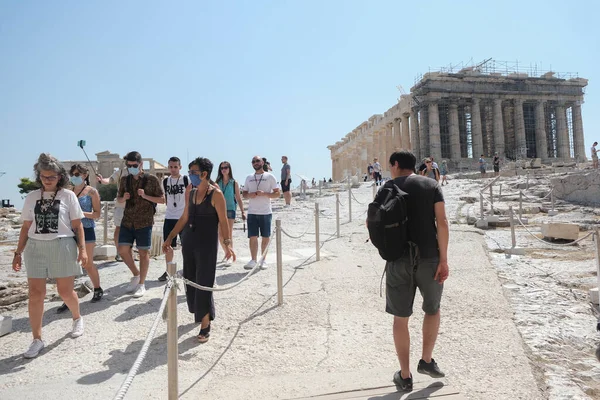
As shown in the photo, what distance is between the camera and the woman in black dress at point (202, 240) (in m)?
4.37

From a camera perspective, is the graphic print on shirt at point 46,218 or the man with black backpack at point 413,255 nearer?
the man with black backpack at point 413,255

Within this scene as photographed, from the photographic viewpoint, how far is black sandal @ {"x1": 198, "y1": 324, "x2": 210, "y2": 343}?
14.2 feet

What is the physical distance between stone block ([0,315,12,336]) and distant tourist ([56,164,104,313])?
56 cm

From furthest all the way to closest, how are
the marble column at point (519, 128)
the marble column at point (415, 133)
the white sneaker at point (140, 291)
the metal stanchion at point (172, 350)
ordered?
the marble column at point (519, 128)
the marble column at point (415, 133)
the white sneaker at point (140, 291)
the metal stanchion at point (172, 350)

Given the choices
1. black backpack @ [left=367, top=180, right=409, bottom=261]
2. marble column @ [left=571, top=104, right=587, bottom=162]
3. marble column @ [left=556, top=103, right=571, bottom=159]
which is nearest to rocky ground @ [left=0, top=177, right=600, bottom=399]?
black backpack @ [left=367, top=180, right=409, bottom=261]

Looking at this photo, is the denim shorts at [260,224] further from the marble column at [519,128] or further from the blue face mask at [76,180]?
the marble column at [519,128]

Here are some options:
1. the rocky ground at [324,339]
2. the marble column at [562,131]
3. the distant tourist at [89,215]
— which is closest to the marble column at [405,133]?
the marble column at [562,131]

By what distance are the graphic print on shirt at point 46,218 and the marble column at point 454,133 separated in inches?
1565

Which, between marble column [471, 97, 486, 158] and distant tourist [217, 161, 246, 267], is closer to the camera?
distant tourist [217, 161, 246, 267]

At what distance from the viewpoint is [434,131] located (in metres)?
39.7

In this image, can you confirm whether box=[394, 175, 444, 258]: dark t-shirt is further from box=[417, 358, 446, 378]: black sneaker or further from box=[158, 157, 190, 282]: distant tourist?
box=[158, 157, 190, 282]: distant tourist

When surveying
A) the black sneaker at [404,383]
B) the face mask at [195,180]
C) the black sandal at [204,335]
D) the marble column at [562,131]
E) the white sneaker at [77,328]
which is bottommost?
the black sneaker at [404,383]

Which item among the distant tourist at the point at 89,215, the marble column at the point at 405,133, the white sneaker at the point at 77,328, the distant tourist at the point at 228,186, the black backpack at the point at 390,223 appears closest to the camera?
the black backpack at the point at 390,223

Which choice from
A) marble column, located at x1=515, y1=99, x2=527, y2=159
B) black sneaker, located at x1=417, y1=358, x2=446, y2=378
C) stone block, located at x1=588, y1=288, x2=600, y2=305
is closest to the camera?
black sneaker, located at x1=417, y1=358, x2=446, y2=378
